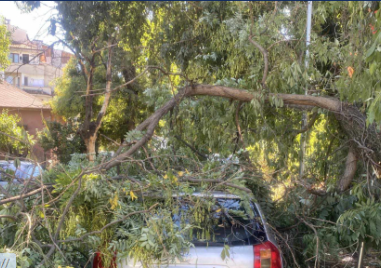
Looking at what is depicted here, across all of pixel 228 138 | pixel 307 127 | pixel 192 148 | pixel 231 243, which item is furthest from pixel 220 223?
pixel 307 127

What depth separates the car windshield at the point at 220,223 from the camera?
4363 millimetres

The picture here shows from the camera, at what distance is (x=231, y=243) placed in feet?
14.3

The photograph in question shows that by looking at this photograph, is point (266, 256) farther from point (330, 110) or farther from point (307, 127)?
point (307, 127)

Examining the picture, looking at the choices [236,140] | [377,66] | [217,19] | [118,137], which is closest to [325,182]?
[236,140]

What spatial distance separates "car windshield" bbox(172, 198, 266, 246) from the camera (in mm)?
4363

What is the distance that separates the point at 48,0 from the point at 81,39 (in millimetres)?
2125

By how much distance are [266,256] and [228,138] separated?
3.10m

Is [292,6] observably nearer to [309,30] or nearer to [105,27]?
[309,30]

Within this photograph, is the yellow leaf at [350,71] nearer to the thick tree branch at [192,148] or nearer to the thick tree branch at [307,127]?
the thick tree branch at [307,127]

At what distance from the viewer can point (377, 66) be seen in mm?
3953

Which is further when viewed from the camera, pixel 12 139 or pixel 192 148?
pixel 192 148

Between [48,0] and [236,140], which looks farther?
[236,140]

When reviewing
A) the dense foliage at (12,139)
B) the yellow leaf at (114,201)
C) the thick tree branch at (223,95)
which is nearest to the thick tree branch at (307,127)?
the thick tree branch at (223,95)

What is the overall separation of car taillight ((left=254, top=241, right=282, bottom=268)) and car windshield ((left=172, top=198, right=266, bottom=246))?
3.7 inches
